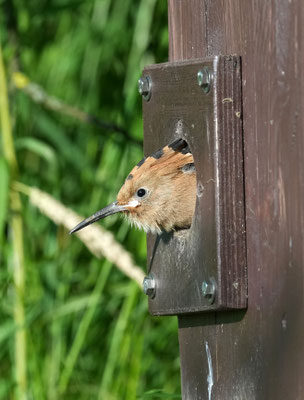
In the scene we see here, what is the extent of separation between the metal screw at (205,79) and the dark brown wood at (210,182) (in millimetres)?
15

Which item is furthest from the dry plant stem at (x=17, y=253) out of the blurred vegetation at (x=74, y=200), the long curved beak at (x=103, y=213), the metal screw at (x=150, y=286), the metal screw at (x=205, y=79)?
the metal screw at (x=205, y=79)

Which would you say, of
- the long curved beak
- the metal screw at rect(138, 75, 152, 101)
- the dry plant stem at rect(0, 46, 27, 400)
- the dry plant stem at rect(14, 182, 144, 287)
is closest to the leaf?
the dry plant stem at rect(0, 46, 27, 400)

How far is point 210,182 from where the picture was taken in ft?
9.06

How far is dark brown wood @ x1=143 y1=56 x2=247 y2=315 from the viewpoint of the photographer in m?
2.71

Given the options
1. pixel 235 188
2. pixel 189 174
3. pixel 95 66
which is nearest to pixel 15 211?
pixel 95 66

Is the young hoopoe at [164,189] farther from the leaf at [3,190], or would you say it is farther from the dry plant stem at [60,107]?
the dry plant stem at [60,107]

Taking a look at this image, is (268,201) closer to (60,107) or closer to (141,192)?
(141,192)

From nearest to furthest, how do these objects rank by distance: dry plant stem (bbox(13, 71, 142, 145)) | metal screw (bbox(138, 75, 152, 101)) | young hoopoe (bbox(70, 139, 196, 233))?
young hoopoe (bbox(70, 139, 196, 233)) < metal screw (bbox(138, 75, 152, 101)) < dry plant stem (bbox(13, 71, 142, 145))

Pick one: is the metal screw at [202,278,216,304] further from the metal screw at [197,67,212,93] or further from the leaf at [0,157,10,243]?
the leaf at [0,157,10,243]

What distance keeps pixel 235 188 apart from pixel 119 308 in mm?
2252

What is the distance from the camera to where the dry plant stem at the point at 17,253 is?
4.09m

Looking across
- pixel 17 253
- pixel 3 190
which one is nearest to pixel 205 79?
pixel 3 190

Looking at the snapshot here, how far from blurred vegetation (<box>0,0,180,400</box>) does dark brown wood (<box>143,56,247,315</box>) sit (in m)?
1.08

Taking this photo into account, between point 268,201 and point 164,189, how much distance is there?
628 mm
